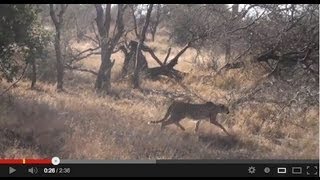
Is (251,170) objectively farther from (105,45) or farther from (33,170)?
(105,45)

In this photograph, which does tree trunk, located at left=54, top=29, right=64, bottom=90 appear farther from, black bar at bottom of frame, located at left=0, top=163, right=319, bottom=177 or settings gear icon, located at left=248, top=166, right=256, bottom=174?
settings gear icon, located at left=248, top=166, right=256, bottom=174

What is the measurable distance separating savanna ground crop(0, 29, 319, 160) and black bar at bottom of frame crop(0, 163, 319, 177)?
38.8 inches

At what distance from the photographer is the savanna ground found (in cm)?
475

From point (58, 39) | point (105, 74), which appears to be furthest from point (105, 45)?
point (58, 39)

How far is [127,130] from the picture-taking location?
18.6 ft

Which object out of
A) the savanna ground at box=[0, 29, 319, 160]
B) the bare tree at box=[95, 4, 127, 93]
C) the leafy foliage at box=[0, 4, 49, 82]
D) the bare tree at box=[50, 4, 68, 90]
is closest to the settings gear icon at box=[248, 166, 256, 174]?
the savanna ground at box=[0, 29, 319, 160]

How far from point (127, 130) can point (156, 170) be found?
93.1 inches

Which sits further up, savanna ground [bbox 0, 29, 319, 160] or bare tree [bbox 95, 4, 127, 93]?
bare tree [bbox 95, 4, 127, 93]

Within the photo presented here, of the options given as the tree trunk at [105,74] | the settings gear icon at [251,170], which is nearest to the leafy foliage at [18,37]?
the tree trunk at [105,74]

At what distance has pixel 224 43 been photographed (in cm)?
936

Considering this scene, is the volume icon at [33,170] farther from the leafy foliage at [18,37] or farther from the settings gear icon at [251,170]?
the leafy foliage at [18,37]

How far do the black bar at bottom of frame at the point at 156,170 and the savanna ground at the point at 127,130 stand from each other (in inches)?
38.8

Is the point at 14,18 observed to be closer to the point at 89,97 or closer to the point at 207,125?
the point at 89,97

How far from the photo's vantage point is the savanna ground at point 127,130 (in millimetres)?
4754
